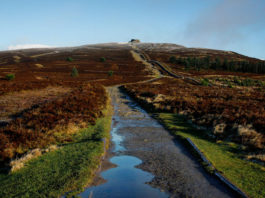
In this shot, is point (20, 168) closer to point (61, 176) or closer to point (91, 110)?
point (61, 176)

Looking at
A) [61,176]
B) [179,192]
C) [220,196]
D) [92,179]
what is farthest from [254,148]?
[61,176]

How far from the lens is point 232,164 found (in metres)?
9.54

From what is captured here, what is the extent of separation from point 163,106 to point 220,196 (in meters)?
18.3

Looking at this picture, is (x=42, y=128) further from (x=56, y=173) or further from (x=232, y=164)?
(x=232, y=164)

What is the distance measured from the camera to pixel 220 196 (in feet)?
23.0

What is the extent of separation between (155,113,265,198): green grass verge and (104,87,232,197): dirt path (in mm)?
709

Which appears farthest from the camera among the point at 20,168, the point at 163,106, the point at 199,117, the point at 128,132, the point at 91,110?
the point at 163,106

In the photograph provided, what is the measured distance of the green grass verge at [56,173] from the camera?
23.2ft

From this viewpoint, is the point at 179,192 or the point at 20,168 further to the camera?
the point at 20,168

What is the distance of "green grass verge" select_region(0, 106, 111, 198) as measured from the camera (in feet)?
23.2

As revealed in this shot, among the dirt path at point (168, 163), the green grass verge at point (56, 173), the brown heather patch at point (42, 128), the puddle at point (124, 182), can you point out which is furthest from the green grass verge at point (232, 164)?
the brown heather patch at point (42, 128)

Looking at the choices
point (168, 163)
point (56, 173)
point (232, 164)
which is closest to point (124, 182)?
point (168, 163)

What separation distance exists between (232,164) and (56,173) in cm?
721

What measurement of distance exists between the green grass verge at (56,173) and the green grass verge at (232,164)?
515 cm
